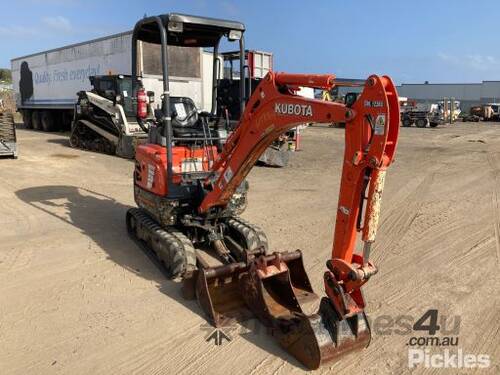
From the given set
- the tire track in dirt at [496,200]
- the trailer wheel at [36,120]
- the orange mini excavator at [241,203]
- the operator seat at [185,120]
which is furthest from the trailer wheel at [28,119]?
the tire track in dirt at [496,200]

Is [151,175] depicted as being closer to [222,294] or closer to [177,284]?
[177,284]

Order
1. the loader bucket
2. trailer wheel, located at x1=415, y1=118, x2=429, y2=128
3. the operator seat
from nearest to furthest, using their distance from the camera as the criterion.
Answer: the loader bucket < the operator seat < trailer wheel, located at x1=415, y1=118, x2=429, y2=128

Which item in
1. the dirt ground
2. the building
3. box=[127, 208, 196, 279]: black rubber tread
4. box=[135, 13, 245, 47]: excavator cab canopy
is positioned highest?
the building

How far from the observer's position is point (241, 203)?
557 centimetres

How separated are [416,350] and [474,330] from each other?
69cm

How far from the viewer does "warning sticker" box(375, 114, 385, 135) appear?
3049mm

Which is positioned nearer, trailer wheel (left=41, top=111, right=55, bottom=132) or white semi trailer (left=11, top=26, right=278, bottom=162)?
white semi trailer (left=11, top=26, right=278, bottom=162)

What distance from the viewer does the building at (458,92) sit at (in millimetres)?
57062

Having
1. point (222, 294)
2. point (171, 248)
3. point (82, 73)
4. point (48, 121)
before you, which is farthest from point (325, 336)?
point (48, 121)

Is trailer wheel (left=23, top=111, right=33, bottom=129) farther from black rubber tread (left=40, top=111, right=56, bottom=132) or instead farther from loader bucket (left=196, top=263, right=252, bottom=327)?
loader bucket (left=196, top=263, right=252, bottom=327)

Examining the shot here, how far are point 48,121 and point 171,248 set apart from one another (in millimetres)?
18958

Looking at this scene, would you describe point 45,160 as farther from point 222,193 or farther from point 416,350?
point 416,350

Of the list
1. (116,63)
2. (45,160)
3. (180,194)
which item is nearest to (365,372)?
(180,194)

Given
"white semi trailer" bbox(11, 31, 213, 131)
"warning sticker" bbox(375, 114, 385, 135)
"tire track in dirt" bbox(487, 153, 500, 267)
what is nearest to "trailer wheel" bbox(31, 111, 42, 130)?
"white semi trailer" bbox(11, 31, 213, 131)
